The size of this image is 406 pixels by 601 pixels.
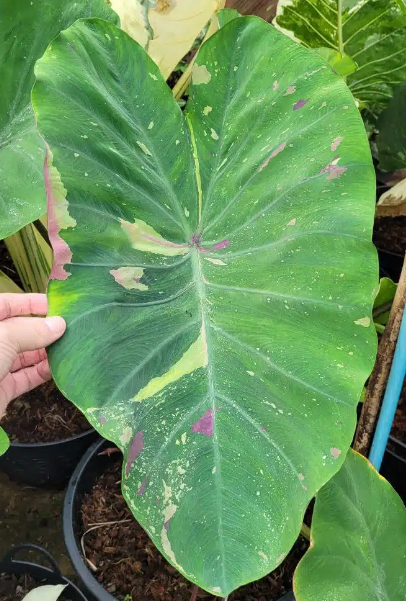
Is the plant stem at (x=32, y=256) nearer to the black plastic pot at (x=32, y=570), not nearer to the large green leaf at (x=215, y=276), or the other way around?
the large green leaf at (x=215, y=276)

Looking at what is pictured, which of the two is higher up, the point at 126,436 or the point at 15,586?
the point at 126,436

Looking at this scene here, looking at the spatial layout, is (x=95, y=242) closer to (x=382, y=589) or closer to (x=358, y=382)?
(x=358, y=382)

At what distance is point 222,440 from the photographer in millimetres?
696

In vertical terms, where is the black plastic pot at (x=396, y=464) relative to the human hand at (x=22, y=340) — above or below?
below

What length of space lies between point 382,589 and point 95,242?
2.24 ft

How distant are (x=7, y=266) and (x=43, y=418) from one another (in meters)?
0.59

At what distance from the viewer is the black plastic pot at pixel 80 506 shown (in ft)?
3.63

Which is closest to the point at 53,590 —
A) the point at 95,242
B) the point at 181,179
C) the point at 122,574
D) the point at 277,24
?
the point at 122,574

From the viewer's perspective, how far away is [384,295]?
123 centimetres

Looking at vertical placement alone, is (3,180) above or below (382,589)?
above

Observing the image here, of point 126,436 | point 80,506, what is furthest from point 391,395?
point 80,506

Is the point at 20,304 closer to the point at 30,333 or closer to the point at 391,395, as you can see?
the point at 30,333

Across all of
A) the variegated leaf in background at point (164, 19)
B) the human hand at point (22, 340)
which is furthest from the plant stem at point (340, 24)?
the human hand at point (22, 340)

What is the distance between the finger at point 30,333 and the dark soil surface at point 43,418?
2.29 ft
